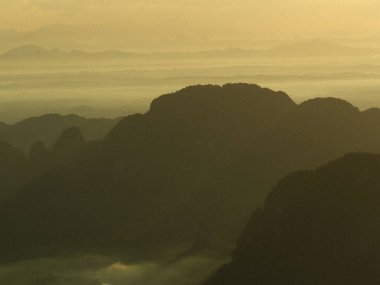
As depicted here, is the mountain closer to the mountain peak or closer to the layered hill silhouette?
the layered hill silhouette

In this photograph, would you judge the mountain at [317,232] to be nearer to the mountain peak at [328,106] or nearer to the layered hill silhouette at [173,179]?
the layered hill silhouette at [173,179]

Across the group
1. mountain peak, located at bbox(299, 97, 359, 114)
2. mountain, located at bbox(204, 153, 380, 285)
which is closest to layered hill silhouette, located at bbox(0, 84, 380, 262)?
mountain peak, located at bbox(299, 97, 359, 114)

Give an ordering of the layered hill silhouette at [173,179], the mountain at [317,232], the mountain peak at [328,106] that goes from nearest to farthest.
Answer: the mountain at [317,232] → the layered hill silhouette at [173,179] → the mountain peak at [328,106]

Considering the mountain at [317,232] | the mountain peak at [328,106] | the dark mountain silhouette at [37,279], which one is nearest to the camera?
the mountain at [317,232]

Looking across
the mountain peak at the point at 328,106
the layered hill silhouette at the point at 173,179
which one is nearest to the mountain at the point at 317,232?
the layered hill silhouette at the point at 173,179

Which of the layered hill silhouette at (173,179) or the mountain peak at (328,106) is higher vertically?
the mountain peak at (328,106)

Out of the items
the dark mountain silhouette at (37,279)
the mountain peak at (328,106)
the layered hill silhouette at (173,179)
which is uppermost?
the mountain peak at (328,106)
